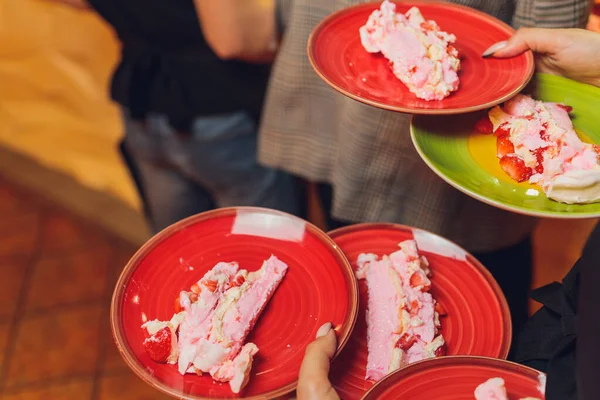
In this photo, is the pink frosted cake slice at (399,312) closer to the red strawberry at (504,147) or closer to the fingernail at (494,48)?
the red strawberry at (504,147)

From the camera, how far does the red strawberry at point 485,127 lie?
3.16ft

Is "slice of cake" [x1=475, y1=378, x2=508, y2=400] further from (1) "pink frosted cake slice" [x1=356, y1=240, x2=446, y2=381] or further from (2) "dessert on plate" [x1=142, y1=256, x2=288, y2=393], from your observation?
(2) "dessert on plate" [x1=142, y1=256, x2=288, y2=393]

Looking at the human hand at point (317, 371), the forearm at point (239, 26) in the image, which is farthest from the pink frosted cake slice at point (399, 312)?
the forearm at point (239, 26)

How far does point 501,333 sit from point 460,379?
0.13 meters

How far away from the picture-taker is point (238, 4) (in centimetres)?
129

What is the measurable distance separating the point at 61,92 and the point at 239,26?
136 centimetres

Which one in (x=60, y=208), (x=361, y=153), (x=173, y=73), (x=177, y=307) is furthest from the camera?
(x=60, y=208)

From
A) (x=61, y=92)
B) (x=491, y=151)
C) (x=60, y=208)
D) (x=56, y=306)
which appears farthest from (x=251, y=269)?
(x=60, y=208)

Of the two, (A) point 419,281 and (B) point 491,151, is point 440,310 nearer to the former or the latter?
(A) point 419,281

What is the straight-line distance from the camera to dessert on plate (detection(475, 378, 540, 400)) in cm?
72

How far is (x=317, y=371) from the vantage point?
28.6 inches

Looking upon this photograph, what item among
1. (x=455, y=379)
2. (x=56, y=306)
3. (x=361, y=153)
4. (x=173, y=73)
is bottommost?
(x=56, y=306)

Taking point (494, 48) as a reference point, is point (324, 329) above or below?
below

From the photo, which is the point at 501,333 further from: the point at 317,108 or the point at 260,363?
the point at 317,108
